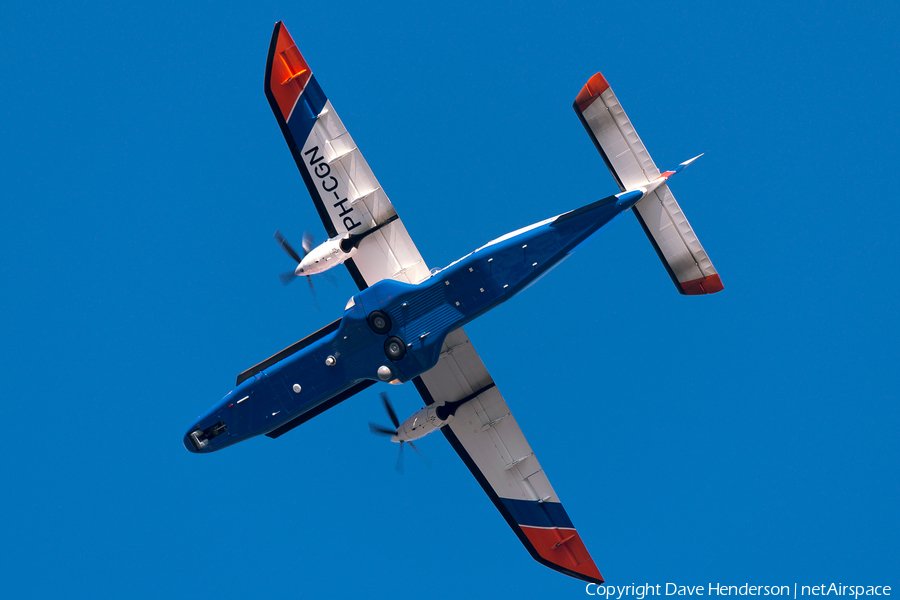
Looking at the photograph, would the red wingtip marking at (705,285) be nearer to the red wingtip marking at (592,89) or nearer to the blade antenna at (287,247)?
the red wingtip marking at (592,89)

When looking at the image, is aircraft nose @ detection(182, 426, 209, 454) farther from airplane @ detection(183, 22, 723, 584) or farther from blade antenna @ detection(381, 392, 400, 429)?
blade antenna @ detection(381, 392, 400, 429)

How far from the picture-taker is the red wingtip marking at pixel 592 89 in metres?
17.1

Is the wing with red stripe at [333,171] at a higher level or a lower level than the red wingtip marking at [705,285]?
higher

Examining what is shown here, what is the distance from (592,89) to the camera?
17.2 m

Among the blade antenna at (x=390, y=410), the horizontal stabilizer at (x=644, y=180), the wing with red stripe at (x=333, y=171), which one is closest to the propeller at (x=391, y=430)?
the blade antenna at (x=390, y=410)

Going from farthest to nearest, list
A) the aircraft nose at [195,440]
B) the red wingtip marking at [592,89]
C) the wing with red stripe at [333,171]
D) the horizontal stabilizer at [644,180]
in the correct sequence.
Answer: the aircraft nose at [195,440] < the wing with red stripe at [333,171] < the horizontal stabilizer at [644,180] < the red wingtip marking at [592,89]

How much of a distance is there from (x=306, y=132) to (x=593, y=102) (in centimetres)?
766

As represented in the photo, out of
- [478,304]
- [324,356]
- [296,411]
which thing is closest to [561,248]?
[478,304]

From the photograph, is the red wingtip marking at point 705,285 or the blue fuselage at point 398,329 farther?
the red wingtip marking at point 705,285

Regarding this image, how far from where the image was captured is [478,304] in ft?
57.6

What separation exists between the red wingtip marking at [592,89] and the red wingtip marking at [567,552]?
12435mm

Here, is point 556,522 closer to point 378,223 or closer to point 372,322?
point 372,322

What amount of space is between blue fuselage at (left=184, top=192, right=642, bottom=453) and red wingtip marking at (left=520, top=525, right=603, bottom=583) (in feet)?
22.3

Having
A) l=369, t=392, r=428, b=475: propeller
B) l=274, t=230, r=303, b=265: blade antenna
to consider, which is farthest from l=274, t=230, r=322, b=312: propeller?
l=369, t=392, r=428, b=475: propeller
